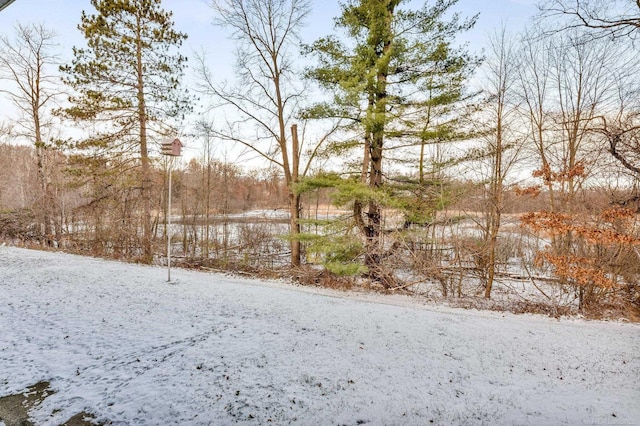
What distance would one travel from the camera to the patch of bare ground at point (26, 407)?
2.44 metres

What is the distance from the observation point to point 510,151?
8.28m

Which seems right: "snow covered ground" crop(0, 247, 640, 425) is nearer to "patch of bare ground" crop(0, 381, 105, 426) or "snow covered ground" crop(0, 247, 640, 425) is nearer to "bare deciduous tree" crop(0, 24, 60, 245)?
"patch of bare ground" crop(0, 381, 105, 426)

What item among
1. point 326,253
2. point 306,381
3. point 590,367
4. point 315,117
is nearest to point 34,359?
point 306,381

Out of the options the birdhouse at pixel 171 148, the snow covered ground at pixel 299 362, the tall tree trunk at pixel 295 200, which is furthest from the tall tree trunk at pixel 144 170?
the birdhouse at pixel 171 148

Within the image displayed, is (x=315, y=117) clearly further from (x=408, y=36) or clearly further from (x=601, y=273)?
(x=601, y=273)

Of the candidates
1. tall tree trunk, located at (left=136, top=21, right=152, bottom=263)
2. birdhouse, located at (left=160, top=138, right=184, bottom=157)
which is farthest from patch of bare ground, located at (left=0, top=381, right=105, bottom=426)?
tall tree trunk, located at (left=136, top=21, right=152, bottom=263)

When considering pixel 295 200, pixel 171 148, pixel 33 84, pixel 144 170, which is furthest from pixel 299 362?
pixel 33 84

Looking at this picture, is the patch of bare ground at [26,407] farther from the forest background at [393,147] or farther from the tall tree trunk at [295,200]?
the tall tree trunk at [295,200]

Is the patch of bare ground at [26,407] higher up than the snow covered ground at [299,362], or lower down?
higher up

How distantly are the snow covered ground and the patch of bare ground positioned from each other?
0.07 m

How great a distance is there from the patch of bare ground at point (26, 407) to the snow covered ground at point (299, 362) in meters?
0.07

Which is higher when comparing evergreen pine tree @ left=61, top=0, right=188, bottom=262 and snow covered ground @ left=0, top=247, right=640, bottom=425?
evergreen pine tree @ left=61, top=0, right=188, bottom=262

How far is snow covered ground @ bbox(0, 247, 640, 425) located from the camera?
2781 millimetres

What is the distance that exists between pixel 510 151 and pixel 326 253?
557 cm
